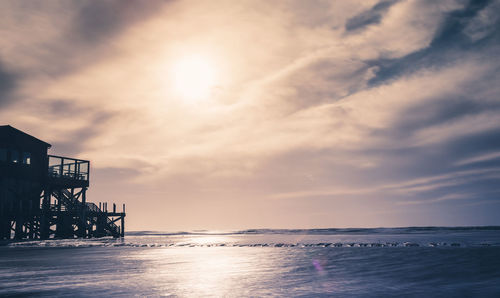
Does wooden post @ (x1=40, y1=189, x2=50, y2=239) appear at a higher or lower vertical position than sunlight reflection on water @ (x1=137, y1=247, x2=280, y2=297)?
higher

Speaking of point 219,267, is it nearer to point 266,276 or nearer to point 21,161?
point 266,276

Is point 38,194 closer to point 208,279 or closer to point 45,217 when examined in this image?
point 45,217

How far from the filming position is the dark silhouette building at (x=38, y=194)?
41000mm

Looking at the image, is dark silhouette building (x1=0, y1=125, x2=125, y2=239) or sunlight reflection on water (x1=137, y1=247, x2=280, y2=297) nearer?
sunlight reflection on water (x1=137, y1=247, x2=280, y2=297)

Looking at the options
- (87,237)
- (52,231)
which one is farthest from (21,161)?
(87,237)

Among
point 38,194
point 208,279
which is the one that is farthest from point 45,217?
point 208,279

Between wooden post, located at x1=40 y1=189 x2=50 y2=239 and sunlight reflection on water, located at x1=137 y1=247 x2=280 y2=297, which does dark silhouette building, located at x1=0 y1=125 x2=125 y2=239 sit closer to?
wooden post, located at x1=40 y1=189 x2=50 y2=239

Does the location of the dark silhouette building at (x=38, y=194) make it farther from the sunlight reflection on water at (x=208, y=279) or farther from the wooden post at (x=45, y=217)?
the sunlight reflection on water at (x=208, y=279)

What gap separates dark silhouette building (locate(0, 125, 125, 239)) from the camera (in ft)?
135

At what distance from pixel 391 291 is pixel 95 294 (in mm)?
6861

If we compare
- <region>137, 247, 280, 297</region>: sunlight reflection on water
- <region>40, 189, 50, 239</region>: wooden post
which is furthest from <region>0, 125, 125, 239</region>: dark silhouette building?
<region>137, 247, 280, 297</region>: sunlight reflection on water

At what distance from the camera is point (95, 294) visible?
8.71m

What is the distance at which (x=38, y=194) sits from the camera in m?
44.9

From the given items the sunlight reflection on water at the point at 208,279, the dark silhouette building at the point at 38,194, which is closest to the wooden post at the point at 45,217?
the dark silhouette building at the point at 38,194
